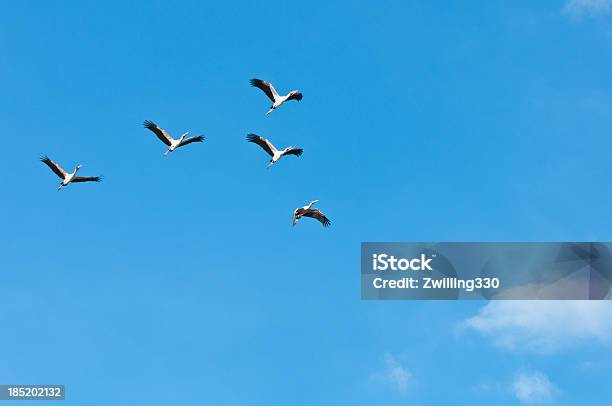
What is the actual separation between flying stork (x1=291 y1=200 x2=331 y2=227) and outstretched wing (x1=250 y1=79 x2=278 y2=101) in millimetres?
10378

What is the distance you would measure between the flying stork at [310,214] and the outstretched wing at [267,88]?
10378 mm

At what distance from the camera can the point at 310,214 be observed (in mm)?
90312

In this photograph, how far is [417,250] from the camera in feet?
266

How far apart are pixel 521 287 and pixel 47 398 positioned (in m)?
39.6

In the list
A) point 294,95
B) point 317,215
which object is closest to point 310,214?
point 317,215

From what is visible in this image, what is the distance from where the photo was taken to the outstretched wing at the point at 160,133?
300 feet

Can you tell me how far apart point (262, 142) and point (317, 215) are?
8.46 metres

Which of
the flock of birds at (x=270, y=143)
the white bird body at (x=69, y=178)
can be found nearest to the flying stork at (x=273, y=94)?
the flock of birds at (x=270, y=143)

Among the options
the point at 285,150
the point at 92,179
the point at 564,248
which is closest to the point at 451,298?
the point at 564,248

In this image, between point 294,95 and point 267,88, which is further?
point 294,95

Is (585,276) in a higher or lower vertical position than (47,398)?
higher

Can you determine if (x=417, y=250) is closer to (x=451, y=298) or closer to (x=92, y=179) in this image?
(x=451, y=298)

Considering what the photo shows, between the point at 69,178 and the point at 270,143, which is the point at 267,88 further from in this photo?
the point at 69,178

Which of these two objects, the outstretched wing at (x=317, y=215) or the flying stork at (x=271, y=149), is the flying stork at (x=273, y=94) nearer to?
the flying stork at (x=271, y=149)
